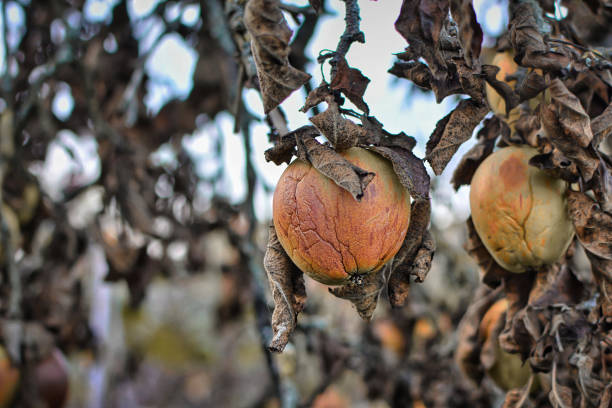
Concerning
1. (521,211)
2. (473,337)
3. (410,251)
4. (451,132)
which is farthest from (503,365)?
(451,132)

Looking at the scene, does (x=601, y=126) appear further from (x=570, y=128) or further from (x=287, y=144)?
(x=287, y=144)

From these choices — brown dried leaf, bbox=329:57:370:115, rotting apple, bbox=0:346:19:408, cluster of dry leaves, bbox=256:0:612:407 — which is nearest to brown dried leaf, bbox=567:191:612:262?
cluster of dry leaves, bbox=256:0:612:407

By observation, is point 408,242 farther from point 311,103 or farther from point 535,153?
point 535,153

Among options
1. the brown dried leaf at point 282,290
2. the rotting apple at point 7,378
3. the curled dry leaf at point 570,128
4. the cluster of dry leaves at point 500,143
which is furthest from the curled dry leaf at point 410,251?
the rotting apple at point 7,378

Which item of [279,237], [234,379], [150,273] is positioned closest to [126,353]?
[150,273]

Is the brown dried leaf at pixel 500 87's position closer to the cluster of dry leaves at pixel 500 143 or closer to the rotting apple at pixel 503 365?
the cluster of dry leaves at pixel 500 143
